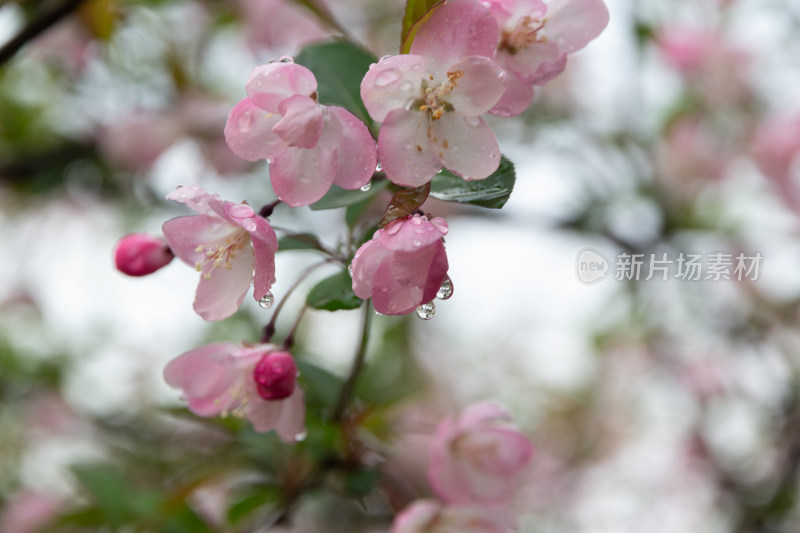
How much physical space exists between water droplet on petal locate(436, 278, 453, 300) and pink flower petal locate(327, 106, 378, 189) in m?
0.11

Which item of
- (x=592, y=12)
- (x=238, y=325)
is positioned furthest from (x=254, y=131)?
(x=238, y=325)

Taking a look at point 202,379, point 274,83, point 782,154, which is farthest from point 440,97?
point 782,154

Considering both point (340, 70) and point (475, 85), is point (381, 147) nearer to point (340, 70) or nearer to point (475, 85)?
point (475, 85)

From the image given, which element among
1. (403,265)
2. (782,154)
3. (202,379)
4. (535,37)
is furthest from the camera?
(782,154)

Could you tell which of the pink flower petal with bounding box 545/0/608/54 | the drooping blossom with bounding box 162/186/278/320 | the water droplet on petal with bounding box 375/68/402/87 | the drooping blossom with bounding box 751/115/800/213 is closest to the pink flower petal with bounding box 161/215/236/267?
the drooping blossom with bounding box 162/186/278/320

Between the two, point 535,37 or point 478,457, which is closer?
point 535,37

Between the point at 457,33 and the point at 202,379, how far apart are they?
1.40 feet

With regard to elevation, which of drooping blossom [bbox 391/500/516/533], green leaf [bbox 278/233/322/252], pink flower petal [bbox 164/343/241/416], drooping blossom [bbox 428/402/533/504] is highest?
green leaf [bbox 278/233/322/252]

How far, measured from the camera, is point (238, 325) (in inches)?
82.8

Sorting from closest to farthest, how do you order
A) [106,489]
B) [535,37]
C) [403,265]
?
[403,265]
[535,37]
[106,489]

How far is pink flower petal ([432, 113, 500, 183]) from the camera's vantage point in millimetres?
571

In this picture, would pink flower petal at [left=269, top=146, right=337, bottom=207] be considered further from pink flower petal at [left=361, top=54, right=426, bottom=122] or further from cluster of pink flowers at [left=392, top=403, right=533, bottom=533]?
cluster of pink flowers at [left=392, top=403, right=533, bottom=533]

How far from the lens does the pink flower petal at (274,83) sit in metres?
0.56

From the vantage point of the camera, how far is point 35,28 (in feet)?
2.71
